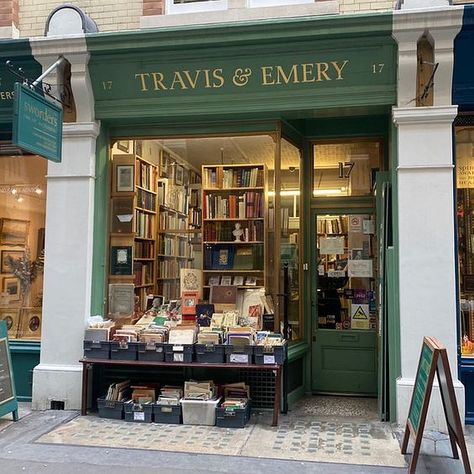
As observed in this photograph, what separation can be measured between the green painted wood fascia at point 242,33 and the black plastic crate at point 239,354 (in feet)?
11.4

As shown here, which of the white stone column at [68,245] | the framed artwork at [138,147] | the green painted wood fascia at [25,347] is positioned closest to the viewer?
the white stone column at [68,245]

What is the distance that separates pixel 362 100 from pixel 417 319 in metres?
2.55

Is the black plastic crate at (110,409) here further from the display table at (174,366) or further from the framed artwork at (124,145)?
the framed artwork at (124,145)

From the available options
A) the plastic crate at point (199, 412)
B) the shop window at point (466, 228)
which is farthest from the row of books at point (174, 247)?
the shop window at point (466, 228)

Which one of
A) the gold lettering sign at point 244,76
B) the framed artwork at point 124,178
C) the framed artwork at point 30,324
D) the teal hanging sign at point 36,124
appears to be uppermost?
the gold lettering sign at point 244,76

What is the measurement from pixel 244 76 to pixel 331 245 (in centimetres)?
257

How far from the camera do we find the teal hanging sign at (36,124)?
5.44m

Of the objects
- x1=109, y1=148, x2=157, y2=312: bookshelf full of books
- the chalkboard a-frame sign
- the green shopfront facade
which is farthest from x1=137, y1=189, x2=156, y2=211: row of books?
the chalkboard a-frame sign

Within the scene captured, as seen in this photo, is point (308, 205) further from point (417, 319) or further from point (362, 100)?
point (417, 319)

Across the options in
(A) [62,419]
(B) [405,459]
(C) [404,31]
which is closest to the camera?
(B) [405,459]

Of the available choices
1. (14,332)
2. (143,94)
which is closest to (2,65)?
(143,94)

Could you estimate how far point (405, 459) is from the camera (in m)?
5.07

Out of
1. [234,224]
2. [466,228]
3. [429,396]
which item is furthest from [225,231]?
[429,396]

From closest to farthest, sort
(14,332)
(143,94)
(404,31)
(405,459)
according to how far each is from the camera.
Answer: (405,459) < (404,31) < (143,94) < (14,332)
